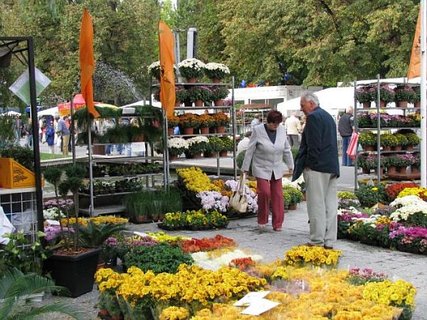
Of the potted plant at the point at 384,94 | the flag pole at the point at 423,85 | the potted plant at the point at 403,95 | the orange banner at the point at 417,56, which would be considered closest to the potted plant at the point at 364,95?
the potted plant at the point at 384,94

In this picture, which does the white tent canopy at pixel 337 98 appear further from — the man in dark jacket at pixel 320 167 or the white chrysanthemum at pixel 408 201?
the man in dark jacket at pixel 320 167

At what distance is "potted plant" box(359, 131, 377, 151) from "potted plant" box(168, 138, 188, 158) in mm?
3744

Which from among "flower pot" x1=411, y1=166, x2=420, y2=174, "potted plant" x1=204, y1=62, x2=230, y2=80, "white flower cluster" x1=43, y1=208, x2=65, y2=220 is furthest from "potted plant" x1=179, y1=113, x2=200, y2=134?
"flower pot" x1=411, y1=166, x2=420, y2=174

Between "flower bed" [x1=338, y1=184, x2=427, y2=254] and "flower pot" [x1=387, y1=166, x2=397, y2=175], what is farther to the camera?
"flower pot" [x1=387, y1=166, x2=397, y2=175]

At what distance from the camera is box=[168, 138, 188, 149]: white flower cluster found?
1181 centimetres

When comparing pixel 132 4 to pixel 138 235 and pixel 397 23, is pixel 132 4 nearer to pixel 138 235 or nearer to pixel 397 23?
pixel 397 23

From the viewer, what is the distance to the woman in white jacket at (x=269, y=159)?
9484 millimetres

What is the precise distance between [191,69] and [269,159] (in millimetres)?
3588

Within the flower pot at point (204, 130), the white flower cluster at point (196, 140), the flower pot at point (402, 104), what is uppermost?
the flower pot at point (402, 104)

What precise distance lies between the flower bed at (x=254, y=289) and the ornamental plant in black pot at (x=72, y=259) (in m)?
0.85

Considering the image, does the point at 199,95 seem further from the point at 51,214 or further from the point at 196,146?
the point at 51,214

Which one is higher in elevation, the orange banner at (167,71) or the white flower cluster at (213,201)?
the orange banner at (167,71)

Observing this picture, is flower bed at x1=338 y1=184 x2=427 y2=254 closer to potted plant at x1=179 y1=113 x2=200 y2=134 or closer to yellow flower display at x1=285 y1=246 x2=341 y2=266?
yellow flower display at x1=285 y1=246 x2=341 y2=266

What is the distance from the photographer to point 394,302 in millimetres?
4777
